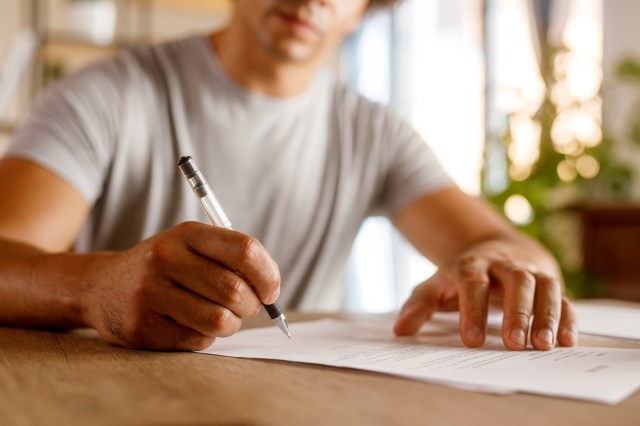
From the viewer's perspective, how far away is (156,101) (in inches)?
55.7

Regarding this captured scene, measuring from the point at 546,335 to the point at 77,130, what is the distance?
2.74ft

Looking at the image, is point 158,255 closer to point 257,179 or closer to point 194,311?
point 194,311

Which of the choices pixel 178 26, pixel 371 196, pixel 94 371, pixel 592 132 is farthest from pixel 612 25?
pixel 94 371

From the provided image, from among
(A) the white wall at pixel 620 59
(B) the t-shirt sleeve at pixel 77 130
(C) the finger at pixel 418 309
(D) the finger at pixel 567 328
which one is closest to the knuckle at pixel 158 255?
(C) the finger at pixel 418 309

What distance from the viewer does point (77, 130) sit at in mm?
1231

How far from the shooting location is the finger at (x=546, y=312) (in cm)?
74

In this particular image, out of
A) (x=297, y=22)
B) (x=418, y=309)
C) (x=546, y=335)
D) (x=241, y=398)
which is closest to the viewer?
(x=241, y=398)

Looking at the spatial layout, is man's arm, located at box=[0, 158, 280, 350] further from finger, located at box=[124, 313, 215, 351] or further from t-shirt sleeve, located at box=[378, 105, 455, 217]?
t-shirt sleeve, located at box=[378, 105, 455, 217]

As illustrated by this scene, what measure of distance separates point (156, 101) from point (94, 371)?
92 cm

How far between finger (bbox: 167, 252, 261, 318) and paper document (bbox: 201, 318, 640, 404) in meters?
0.05

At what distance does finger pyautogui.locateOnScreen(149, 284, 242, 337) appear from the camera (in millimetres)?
652

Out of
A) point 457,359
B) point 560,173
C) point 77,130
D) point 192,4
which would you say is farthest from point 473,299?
point 192,4

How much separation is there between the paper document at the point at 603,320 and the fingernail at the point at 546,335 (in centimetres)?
13

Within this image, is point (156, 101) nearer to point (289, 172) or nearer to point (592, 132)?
point (289, 172)
